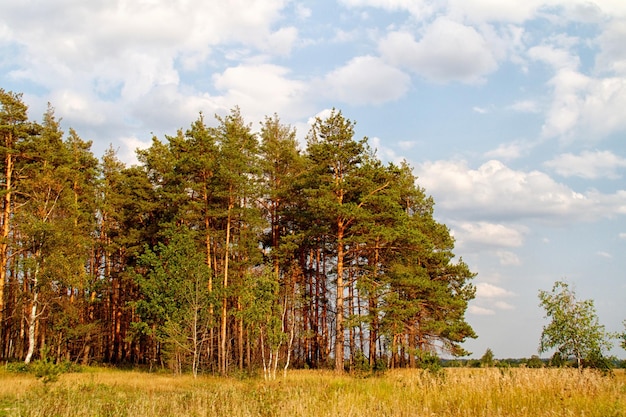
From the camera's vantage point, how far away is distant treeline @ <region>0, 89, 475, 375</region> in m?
26.9

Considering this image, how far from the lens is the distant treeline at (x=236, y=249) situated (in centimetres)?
2688

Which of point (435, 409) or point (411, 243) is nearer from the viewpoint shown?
point (435, 409)

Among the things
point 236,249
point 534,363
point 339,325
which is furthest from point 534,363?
point 236,249

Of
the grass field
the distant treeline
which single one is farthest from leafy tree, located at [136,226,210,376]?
the grass field

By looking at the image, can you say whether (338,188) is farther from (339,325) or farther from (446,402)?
(446,402)

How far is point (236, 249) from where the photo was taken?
98.3 ft

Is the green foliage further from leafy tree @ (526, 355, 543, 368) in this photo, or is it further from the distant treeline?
the distant treeline

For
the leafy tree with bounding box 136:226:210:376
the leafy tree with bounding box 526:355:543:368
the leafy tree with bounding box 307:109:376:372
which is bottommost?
the leafy tree with bounding box 526:355:543:368

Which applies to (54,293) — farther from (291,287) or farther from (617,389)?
(617,389)

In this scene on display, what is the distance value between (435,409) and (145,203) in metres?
29.3

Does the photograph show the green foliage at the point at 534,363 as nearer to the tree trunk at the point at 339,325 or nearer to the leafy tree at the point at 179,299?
the tree trunk at the point at 339,325

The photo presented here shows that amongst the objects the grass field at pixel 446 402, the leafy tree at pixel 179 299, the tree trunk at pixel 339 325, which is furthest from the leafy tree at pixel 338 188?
the grass field at pixel 446 402

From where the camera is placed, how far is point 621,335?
1759 centimetres

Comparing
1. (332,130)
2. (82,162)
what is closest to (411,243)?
(332,130)
